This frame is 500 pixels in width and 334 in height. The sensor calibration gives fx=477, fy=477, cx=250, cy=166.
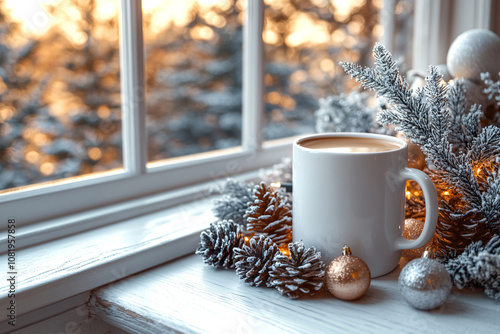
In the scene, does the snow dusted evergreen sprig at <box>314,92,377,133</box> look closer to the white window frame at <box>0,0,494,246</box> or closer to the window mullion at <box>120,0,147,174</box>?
the white window frame at <box>0,0,494,246</box>

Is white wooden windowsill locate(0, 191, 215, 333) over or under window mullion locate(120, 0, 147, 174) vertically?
under

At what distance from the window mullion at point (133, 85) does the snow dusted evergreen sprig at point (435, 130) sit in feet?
1.15

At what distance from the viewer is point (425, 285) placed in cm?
50

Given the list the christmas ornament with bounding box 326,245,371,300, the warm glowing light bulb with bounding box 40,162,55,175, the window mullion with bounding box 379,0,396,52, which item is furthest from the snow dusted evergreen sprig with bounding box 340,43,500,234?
the warm glowing light bulb with bounding box 40,162,55,175

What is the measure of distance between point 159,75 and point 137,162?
8.06ft

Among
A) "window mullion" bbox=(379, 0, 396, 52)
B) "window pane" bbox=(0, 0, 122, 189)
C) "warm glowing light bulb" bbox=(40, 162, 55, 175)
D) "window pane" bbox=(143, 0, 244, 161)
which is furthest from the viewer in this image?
"window pane" bbox=(143, 0, 244, 161)

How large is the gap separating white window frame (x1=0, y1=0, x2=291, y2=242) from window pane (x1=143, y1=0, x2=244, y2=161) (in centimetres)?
213

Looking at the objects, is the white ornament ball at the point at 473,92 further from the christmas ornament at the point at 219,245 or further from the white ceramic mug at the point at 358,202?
the christmas ornament at the point at 219,245

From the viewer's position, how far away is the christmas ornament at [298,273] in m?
0.54

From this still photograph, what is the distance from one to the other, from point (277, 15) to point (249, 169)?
2.19 metres

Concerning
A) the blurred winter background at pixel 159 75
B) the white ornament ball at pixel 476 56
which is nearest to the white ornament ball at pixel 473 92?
the white ornament ball at pixel 476 56

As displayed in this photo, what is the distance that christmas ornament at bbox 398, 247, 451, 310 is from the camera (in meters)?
0.50

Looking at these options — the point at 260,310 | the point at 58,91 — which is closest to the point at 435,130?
the point at 260,310

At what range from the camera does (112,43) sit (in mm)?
2992
